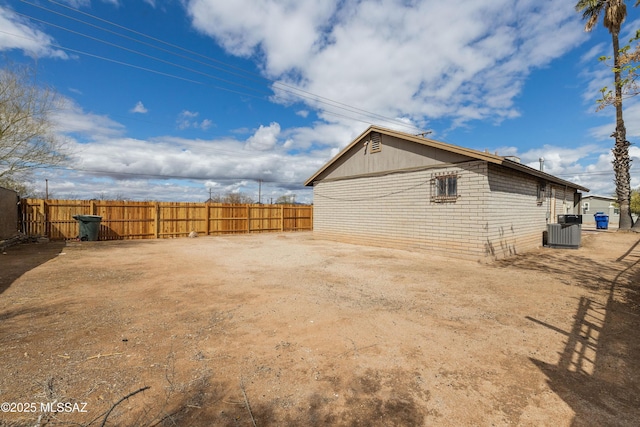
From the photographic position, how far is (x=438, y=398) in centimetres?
252

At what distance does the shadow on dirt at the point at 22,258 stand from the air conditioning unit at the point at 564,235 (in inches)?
682

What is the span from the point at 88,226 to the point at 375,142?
13882mm

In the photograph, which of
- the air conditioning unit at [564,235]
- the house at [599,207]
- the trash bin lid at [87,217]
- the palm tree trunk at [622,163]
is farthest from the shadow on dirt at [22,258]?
the house at [599,207]

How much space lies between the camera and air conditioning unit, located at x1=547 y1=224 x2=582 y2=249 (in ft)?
37.9

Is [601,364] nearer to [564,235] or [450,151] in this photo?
[450,151]

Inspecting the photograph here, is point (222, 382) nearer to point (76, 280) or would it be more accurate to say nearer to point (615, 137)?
point (76, 280)

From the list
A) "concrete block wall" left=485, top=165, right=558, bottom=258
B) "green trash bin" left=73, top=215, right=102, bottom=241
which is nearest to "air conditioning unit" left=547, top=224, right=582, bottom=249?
"concrete block wall" left=485, top=165, right=558, bottom=258

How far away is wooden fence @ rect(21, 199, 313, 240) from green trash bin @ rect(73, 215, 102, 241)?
2.69ft

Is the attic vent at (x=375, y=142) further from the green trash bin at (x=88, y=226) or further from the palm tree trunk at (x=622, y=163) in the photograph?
the palm tree trunk at (x=622, y=163)

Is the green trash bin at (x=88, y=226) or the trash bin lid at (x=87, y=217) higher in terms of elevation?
the trash bin lid at (x=87, y=217)


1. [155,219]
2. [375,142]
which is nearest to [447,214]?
[375,142]

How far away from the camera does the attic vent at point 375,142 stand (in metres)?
12.6

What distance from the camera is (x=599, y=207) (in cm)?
3706

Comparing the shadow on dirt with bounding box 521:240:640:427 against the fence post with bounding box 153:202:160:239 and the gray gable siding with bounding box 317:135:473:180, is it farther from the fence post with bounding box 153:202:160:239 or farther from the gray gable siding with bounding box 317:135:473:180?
the fence post with bounding box 153:202:160:239
